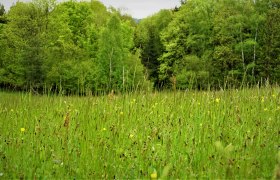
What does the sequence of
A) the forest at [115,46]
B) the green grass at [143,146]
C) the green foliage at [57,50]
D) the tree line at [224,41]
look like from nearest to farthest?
the green grass at [143,146]
the green foliage at [57,50]
the forest at [115,46]
the tree line at [224,41]

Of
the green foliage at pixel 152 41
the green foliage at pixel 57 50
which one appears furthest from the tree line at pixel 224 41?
the green foliage at pixel 57 50

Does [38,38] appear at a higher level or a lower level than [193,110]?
higher

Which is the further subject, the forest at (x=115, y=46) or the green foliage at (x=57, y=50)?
the forest at (x=115, y=46)

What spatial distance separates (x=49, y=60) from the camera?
29359 mm

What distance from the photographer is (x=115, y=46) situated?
3081cm

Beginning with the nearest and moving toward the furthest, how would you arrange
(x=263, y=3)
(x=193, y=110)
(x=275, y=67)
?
(x=193, y=110) < (x=275, y=67) < (x=263, y=3)

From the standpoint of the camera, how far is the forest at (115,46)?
28891 mm

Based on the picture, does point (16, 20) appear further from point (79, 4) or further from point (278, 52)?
point (278, 52)

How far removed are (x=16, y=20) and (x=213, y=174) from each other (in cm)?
3333

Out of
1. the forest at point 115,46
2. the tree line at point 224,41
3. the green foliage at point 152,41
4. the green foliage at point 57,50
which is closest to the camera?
the green foliage at point 57,50

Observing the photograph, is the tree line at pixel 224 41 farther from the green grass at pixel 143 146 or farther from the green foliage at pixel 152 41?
the green grass at pixel 143 146

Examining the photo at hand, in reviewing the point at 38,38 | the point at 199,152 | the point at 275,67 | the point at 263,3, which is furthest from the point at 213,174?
the point at 263,3

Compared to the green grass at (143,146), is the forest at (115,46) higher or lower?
higher

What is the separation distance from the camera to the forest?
28891mm
